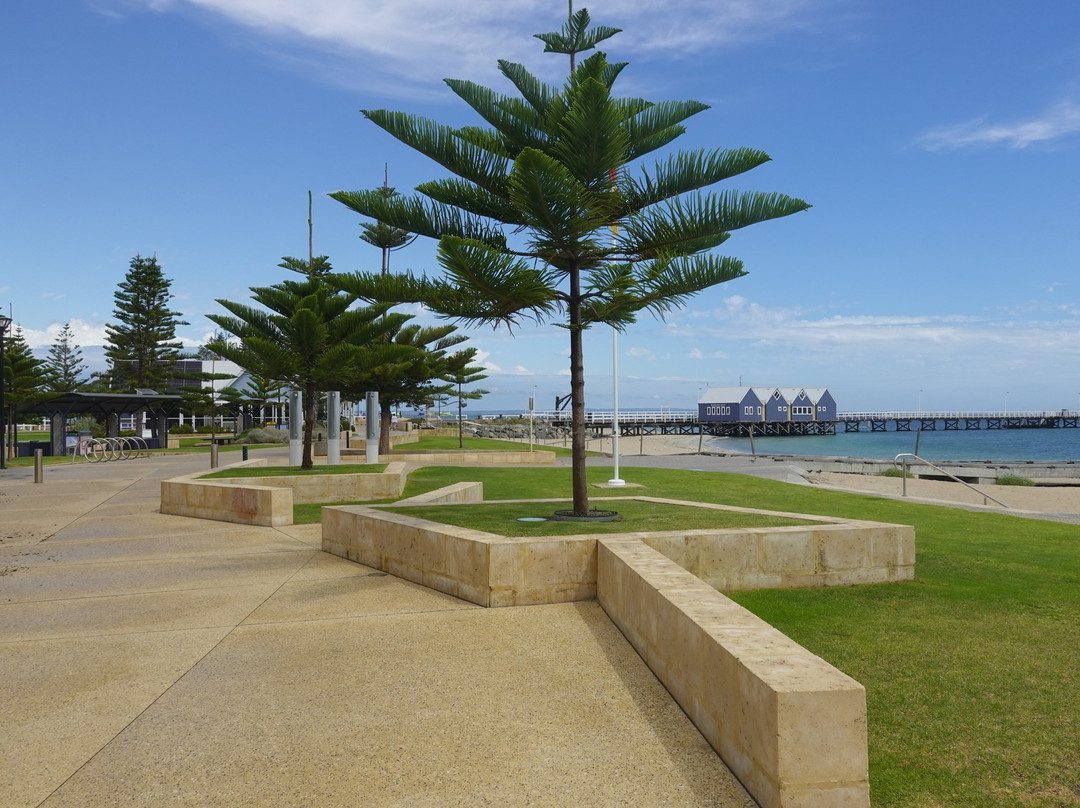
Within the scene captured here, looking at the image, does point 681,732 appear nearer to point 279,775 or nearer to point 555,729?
point 555,729

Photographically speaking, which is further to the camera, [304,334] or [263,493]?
[304,334]

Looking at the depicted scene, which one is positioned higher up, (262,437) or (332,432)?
(332,432)

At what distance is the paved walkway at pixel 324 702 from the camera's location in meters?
2.92

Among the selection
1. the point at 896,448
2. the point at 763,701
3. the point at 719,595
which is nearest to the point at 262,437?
the point at 719,595

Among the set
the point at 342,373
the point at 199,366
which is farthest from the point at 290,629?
the point at 199,366

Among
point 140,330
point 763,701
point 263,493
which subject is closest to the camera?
point 763,701

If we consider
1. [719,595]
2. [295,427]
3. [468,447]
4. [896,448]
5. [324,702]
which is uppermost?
[295,427]

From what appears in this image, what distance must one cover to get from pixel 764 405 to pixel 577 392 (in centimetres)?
8178

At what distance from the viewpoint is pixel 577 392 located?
7828mm

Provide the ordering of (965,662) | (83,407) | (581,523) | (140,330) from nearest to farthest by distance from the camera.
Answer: (965,662) < (581,523) < (83,407) < (140,330)

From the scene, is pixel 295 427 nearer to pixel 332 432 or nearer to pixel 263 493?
pixel 332 432

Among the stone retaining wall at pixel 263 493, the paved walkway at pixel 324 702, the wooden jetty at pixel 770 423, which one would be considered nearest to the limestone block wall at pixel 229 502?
the stone retaining wall at pixel 263 493

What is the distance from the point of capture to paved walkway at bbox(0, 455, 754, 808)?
292 cm

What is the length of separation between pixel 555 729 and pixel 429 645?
153cm
